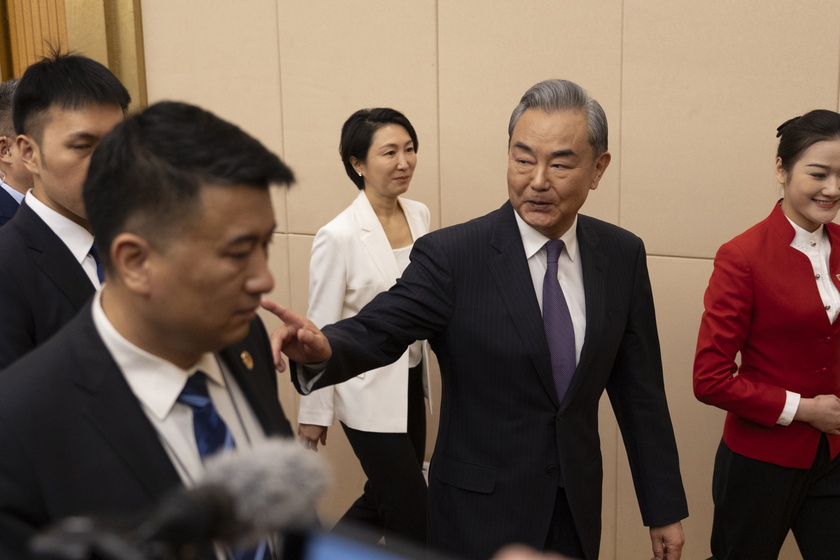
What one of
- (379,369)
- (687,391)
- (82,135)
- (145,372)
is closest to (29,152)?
(82,135)

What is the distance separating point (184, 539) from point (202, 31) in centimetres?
498

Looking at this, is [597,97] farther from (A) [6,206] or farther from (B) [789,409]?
(A) [6,206]

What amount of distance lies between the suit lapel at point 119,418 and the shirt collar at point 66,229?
3.36 feet

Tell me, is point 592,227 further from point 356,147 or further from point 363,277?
point 356,147

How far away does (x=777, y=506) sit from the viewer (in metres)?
2.97

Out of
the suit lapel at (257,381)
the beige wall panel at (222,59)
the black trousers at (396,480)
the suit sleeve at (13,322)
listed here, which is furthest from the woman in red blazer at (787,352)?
the beige wall panel at (222,59)

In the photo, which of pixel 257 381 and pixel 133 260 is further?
pixel 257 381

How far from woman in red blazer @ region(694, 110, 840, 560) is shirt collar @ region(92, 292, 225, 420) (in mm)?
2097

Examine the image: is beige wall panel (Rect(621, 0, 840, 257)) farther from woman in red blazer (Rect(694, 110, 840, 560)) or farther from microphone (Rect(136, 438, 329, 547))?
microphone (Rect(136, 438, 329, 547))

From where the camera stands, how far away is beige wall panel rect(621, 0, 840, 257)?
3484 millimetres

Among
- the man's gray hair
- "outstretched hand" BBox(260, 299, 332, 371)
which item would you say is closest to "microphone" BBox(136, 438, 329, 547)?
"outstretched hand" BBox(260, 299, 332, 371)

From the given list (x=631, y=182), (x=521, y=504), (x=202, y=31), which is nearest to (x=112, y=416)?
(x=521, y=504)

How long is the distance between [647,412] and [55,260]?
167 cm

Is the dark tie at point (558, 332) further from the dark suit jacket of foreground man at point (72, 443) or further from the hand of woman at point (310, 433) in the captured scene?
the hand of woman at point (310, 433)
